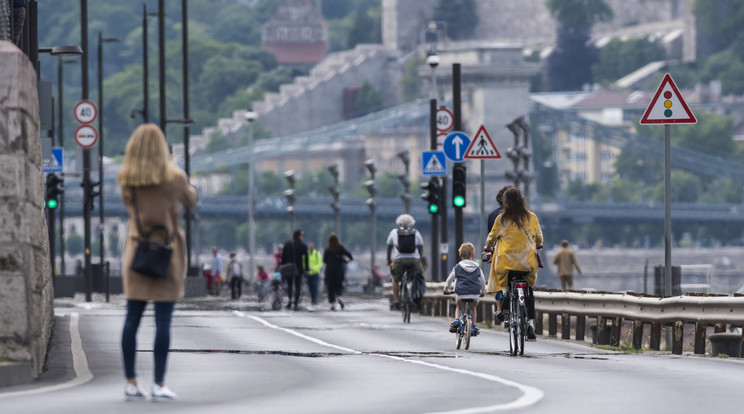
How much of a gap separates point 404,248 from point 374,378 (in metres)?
13.0

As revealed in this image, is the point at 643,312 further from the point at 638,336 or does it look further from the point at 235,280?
the point at 235,280

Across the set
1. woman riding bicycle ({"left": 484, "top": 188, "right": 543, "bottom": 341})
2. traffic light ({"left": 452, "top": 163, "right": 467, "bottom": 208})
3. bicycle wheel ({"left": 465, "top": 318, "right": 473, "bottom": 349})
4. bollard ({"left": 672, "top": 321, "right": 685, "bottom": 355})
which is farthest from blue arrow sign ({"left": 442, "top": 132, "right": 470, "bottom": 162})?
woman riding bicycle ({"left": 484, "top": 188, "right": 543, "bottom": 341})

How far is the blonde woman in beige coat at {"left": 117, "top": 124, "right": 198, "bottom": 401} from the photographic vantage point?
11.3 metres

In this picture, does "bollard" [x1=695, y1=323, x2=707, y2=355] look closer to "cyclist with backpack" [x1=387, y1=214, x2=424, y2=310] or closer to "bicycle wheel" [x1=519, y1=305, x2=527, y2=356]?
"bicycle wheel" [x1=519, y1=305, x2=527, y2=356]

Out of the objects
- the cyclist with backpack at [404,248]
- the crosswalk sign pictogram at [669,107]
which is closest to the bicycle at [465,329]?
the crosswalk sign pictogram at [669,107]

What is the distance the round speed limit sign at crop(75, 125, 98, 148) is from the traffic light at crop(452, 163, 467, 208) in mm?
12452

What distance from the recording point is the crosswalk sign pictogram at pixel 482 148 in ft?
88.0

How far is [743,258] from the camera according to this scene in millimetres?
152875

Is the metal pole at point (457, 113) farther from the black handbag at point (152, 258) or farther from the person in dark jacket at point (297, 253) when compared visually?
the black handbag at point (152, 258)

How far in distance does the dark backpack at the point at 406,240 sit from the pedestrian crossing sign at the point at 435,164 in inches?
274

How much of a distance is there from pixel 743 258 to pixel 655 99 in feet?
446

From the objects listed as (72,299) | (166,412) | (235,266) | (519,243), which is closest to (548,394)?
(166,412)

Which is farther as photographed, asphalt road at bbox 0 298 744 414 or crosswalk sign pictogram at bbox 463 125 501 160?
crosswalk sign pictogram at bbox 463 125 501 160

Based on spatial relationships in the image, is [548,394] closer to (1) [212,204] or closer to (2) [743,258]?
(1) [212,204]
